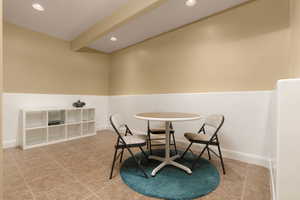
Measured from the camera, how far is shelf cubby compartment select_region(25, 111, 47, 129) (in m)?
2.89

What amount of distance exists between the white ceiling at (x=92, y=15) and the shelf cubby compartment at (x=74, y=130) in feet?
7.50

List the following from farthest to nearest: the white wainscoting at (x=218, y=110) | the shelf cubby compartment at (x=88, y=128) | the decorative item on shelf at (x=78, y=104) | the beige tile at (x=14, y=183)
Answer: the shelf cubby compartment at (x=88, y=128), the decorative item on shelf at (x=78, y=104), the white wainscoting at (x=218, y=110), the beige tile at (x=14, y=183)

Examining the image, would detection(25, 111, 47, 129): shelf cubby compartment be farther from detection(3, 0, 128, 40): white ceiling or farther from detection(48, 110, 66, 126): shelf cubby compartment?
detection(3, 0, 128, 40): white ceiling

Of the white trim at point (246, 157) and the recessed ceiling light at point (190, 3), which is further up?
the recessed ceiling light at point (190, 3)

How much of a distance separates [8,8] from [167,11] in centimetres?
271

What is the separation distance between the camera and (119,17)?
2.21 m

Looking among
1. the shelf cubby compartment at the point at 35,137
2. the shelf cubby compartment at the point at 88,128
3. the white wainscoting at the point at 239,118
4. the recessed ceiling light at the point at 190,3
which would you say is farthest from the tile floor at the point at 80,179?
the recessed ceiling light at the point at 190,3

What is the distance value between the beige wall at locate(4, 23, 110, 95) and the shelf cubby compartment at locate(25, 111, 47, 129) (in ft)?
1.67

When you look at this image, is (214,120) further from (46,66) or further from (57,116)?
(46,66)

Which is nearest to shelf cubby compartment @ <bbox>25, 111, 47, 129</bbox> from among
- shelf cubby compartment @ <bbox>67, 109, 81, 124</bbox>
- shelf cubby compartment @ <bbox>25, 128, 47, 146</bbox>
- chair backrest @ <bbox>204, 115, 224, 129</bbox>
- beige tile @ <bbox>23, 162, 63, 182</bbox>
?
shelf cubby compartment @ <bbox>25, 128, 47, 146</bbox>

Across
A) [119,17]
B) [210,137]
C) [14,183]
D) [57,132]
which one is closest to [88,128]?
[57,132]

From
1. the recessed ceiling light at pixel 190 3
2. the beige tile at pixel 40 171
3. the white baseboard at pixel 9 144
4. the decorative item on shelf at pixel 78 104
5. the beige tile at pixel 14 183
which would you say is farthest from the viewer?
Result: the decorative item on shelf at pixel 78 104

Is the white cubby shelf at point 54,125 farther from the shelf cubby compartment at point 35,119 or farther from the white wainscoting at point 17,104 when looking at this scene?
the white wainscoting at point 17,104

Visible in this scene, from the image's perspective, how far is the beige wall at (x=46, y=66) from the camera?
2.74 metres
